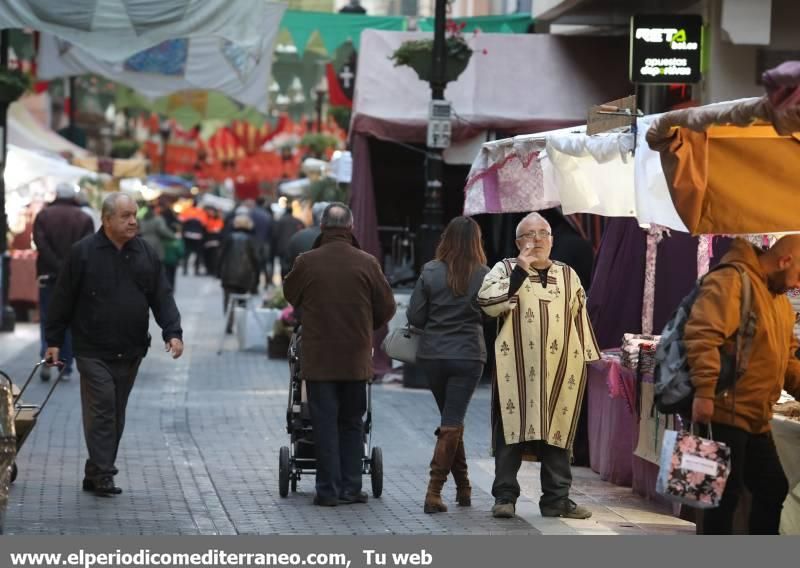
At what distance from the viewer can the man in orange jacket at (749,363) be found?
25.4 feet

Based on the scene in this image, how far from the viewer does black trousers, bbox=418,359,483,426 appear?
33.6 feet

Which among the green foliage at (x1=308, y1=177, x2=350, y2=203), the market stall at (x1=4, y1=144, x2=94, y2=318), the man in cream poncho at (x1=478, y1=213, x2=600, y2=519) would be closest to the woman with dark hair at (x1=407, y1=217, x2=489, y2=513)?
the man in cream poncho at (x1=478, y1=213, x2=600, y2=519)

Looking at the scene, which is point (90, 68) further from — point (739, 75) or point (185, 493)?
point (185, 493)

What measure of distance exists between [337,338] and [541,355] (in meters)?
1.32

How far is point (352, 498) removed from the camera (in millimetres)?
10656

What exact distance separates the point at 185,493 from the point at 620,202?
11.3ft

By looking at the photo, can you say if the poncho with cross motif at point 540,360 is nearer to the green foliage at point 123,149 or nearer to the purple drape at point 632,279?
the purple drape at point 632,279

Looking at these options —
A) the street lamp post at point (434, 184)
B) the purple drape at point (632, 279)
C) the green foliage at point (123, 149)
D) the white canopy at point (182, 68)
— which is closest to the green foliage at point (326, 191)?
the white canopy at point (182, 68)

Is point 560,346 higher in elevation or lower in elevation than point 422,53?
lower

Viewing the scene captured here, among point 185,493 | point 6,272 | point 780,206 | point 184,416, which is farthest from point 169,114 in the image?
point 780,206

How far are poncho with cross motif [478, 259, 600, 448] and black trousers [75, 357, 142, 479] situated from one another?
2465 millimetres

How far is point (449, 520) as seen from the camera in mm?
10078

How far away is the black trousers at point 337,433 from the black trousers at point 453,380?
550mm

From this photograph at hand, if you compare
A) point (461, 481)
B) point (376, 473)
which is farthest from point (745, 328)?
point (376, 473)
